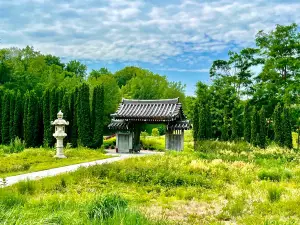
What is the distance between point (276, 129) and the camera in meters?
22.3

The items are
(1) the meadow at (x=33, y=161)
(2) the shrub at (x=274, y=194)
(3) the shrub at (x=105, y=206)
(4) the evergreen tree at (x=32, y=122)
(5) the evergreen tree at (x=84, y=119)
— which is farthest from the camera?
(4) the evergreen tree at (x=32, y=122)

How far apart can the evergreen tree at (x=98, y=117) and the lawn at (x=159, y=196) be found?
31.7 ft

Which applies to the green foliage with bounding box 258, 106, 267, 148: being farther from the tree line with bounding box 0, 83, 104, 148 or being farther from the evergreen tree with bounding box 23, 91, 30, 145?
the evergreen tree with bounding box 23, 91, 30, 145

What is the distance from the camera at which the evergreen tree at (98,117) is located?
22.5 m

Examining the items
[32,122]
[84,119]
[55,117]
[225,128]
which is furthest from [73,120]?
[225,128]

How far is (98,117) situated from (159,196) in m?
15.0

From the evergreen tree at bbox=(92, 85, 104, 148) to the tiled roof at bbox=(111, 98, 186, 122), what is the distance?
3.17ft

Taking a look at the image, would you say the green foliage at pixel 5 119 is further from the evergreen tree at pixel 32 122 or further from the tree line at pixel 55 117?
the evergreen tree at pixel 32 122

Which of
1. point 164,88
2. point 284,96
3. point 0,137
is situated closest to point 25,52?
point 164,88

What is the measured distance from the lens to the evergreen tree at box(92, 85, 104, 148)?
2250 centimetres

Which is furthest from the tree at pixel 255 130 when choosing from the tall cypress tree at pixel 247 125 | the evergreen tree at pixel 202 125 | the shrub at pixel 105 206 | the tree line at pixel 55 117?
the shrub at pixel 105 206

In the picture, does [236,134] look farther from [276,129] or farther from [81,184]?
[81,184]

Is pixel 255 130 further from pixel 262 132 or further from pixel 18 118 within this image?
pixel 18 118

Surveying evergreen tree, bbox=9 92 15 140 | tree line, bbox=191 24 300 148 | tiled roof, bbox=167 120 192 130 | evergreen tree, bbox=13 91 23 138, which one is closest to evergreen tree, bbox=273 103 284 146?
tree line, bbox=191 24 300 148
